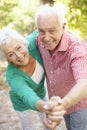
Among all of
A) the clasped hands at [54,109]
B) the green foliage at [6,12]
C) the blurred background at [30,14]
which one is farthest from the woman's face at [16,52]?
the green foliage at [6,12]

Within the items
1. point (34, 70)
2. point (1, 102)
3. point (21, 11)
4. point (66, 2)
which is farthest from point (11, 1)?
point (34, 70)

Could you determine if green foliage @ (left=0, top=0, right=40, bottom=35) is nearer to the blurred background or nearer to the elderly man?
the blurred background

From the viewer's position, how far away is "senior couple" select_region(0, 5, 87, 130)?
2.01 meters

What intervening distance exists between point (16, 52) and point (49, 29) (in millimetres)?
348

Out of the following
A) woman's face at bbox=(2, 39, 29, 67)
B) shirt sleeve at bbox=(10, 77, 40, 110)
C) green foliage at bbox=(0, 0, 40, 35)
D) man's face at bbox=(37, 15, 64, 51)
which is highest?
man's face at bbox=(37, 15, 64, 51)

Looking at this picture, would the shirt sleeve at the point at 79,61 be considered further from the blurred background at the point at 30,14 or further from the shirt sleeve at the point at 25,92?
the blurred background at the point at 30,14

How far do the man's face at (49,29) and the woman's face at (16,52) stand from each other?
0.88 feet

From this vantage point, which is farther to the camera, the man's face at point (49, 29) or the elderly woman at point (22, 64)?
the elderly woman at point (22, 64)

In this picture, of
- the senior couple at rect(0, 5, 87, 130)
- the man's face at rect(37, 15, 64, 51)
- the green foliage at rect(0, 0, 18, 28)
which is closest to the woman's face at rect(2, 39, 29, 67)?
the senior couple at rect(0, 5, 87, 130)

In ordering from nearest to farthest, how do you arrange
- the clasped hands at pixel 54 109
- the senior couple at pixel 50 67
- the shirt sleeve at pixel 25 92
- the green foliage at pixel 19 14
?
the clasped hands at pixel 54 109, the senior couple at pixel 50 67, the shirt sleeve at pixel 25 92, the green foliage at pixel 19 14

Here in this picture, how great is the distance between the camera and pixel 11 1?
7.74 meters

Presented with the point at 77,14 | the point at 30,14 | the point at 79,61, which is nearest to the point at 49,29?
the point at 79,61

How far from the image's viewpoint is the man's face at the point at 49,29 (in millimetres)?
2080

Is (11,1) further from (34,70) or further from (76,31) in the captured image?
(34,70)
